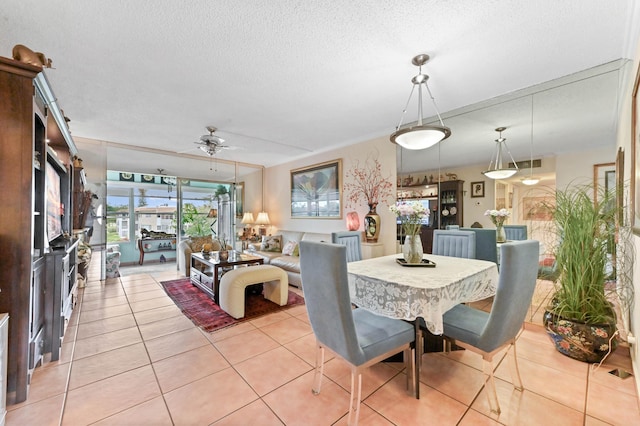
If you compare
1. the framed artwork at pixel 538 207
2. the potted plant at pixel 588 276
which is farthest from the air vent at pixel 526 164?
the potted plant at pixel 588 276

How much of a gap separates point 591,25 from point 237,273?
12.2 ft

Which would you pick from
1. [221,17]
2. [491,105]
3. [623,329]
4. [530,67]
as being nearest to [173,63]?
[221,17]

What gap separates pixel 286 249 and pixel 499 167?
11.7 ft

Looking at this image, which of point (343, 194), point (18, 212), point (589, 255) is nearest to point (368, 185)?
point (343, 194)

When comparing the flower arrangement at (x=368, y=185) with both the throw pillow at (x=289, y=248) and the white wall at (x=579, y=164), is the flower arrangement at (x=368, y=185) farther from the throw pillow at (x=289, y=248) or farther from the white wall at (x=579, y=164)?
the white wall at (x=579, y=164)

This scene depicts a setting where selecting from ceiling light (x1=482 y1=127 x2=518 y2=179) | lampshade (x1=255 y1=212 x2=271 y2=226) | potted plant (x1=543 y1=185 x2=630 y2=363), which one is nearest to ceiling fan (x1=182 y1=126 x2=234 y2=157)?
lampshade (x1=255 y1=212 x2=271 y2=226)

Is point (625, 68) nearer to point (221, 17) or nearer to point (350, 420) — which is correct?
point (221, 17)

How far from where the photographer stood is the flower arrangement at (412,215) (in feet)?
6.89

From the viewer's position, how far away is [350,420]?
1426mm

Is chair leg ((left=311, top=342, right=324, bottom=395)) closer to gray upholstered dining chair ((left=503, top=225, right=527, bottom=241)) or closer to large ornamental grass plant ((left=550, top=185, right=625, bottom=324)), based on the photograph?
large ornamental grass plant ((left=550, top=185, right=625, bottom=324))

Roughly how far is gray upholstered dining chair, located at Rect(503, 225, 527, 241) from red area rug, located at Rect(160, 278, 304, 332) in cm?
259

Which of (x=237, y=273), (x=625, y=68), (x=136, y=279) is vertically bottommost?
(x=136, y=279)

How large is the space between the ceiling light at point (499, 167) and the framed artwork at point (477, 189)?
14 cm

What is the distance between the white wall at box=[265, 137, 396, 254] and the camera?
13.2ft
